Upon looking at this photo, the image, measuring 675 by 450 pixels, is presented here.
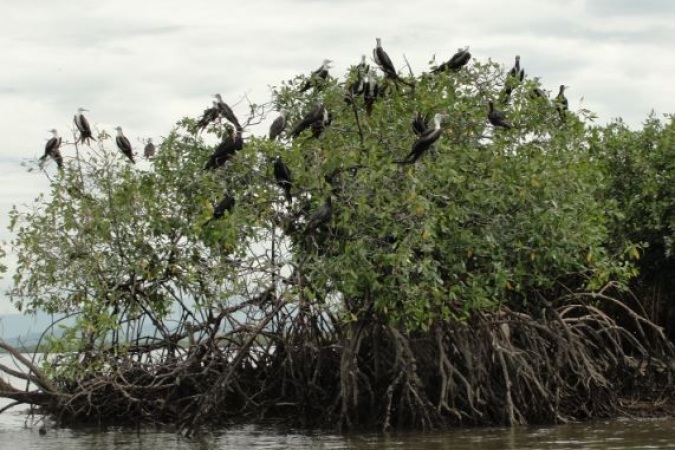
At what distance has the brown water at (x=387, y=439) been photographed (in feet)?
39.8

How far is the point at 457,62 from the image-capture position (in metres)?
13.5

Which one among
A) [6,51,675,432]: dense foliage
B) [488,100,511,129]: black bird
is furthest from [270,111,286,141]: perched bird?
[488,100,511,129]: black bird

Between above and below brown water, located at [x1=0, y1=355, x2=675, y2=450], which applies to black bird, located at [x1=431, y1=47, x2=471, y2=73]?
above

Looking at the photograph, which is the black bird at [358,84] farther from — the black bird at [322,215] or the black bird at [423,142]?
the black bird at [322,215]

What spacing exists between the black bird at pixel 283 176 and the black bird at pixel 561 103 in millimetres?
3527

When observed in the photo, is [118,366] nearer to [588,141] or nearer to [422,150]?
[422,150]

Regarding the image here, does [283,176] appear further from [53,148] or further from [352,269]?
[53,148]

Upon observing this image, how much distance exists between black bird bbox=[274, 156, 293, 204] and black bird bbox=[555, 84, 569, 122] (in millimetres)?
3527

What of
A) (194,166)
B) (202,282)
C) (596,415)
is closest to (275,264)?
(202,282)

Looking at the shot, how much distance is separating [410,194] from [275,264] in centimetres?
163

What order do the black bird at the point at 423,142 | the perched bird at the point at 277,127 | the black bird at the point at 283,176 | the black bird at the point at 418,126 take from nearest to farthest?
the black bird at the point at 423,142, the black bird at the point at 283,176, the black bird at the point at 418,126, the perched bird at the point at 277,127

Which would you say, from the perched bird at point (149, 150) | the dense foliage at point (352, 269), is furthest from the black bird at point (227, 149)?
the perched bird at point (149, 150)

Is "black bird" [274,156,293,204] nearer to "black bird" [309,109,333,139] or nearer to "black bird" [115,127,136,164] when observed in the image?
"black bird" [309,109,333,139]

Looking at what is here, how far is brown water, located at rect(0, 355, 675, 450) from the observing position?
39.8 ft
